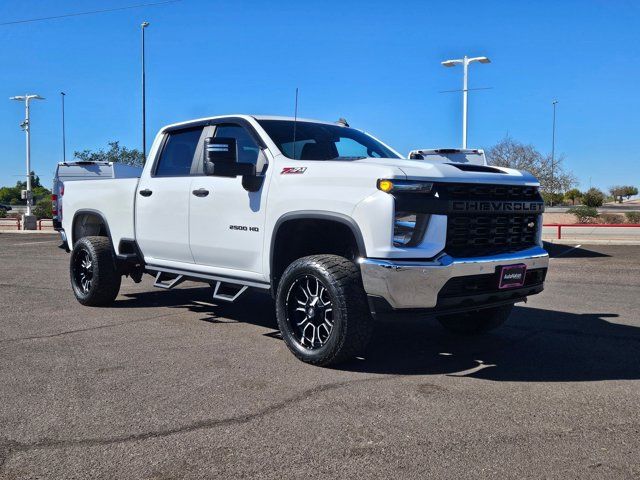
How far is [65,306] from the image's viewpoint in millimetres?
7723

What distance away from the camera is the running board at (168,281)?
6523 mm

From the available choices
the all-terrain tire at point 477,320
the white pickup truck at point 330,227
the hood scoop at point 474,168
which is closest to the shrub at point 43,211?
the white pickup truck at point 330,227

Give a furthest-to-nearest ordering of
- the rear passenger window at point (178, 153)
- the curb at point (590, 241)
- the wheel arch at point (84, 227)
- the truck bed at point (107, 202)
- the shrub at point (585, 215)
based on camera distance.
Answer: the shrub at point (585, 215) < the curb at point (590, 241) < the wheel arch at point (84, 227) < the truck bed at point (107, 202) < the rear passenger window at point (178, 153)

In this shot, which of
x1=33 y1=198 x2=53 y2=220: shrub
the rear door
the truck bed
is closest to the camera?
the rear door

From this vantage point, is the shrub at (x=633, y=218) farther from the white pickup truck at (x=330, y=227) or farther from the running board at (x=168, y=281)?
the running board at (x=168, y=281)

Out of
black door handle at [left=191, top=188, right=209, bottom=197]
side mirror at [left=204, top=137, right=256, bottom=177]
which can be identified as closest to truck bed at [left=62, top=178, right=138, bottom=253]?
black door handle at [left=191, top=188, right=209, bottom=197]

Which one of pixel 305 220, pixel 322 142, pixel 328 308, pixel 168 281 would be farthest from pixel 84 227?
pixel 328 308

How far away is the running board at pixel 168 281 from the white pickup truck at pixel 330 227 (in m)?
0.02

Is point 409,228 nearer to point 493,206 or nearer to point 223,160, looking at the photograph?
point 493,206

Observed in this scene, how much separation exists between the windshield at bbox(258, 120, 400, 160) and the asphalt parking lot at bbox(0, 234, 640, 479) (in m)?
1.73

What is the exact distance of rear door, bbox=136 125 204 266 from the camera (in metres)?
6.29

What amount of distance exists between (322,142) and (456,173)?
175cm

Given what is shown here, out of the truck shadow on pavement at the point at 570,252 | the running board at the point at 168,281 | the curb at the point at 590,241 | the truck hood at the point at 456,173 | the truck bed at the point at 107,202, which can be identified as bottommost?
the truck shadow on pavement at the point at 570,252

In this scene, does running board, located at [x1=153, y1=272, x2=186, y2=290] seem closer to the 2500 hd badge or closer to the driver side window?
the 2500 hd badge
